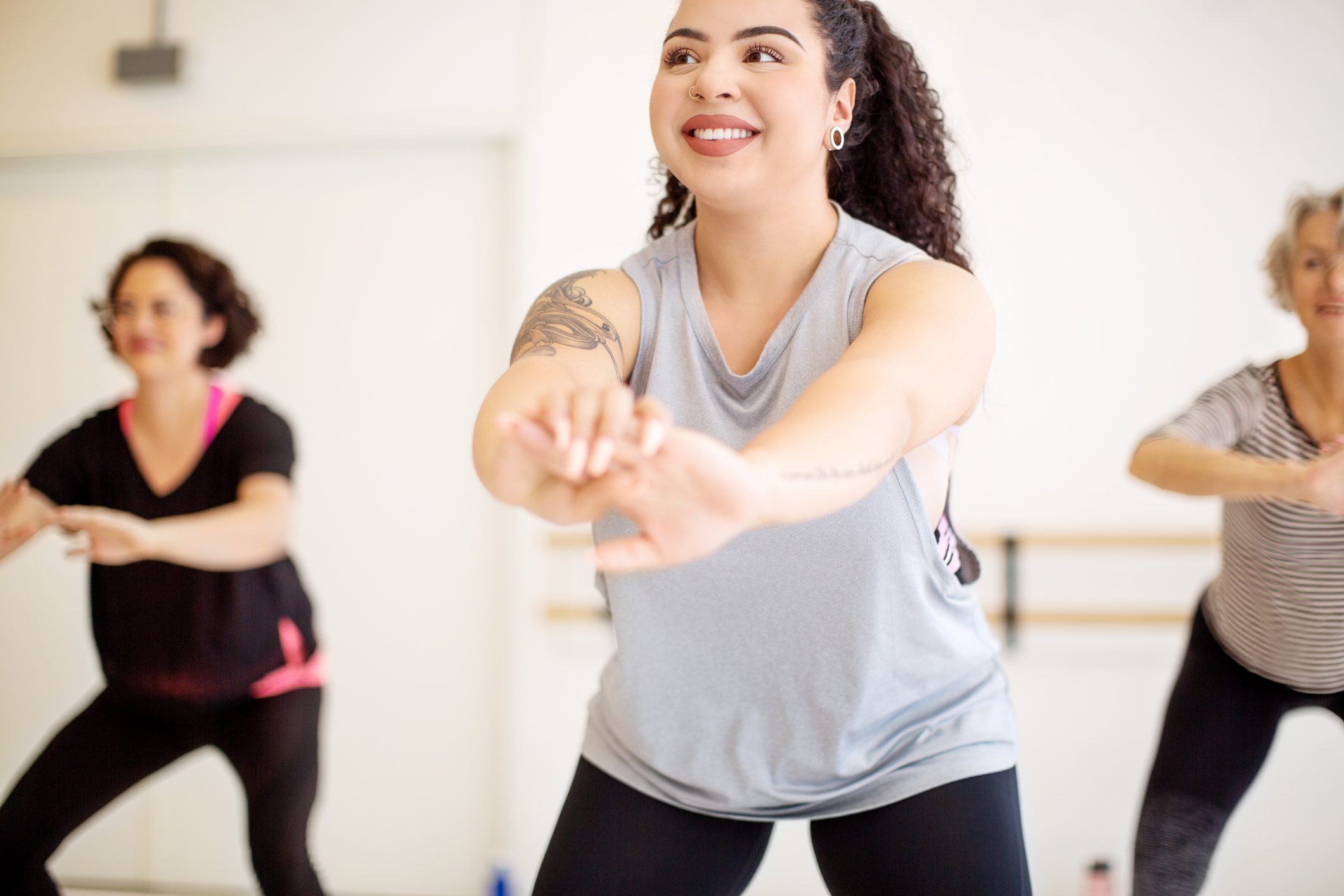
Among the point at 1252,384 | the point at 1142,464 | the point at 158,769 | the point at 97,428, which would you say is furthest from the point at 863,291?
the point at 97,428

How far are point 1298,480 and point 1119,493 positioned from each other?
1.36 m

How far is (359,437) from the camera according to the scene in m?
3.39

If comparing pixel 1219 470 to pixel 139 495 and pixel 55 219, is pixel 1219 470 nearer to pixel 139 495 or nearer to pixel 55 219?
pixel 139 495

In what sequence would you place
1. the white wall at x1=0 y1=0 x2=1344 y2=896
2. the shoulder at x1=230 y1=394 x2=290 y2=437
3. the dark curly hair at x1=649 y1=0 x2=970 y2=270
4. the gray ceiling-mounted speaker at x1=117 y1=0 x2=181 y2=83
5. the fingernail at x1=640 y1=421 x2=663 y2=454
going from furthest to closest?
the gray ceiling-mounted speaker at x1=117 y1=0 x2=181 y2=83 < the white wall at x1=0 y1=0 x2=1344 y2=896 < the shoulder at x1=230 y1=394 x2=290 y2=437 < the dark curly hair at x1=649 y1=0 x2=970 y2=270 < the fingernail at x1=640 y1=421 x2=663 y2=454

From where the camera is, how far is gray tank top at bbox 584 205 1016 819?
3.64 ft

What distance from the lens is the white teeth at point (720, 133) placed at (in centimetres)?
108

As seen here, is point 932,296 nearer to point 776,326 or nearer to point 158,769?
point 776,326

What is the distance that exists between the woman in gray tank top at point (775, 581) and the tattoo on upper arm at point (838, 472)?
0.66 feet

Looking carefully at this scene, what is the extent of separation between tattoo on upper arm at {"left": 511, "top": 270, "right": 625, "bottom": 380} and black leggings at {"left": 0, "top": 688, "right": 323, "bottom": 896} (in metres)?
1.33

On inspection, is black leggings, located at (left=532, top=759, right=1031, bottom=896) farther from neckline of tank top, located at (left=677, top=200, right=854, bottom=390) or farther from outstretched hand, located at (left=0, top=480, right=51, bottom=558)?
outstretched hand, located at (left=0, top=480, right=51, bottom=558)

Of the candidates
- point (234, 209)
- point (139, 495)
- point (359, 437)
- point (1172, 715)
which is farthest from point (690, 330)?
point (234, 209)

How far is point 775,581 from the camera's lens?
1.13 meters

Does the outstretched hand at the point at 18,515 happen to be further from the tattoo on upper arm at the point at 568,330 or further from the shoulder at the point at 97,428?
the tattoo on upper arm at the point at 568,330

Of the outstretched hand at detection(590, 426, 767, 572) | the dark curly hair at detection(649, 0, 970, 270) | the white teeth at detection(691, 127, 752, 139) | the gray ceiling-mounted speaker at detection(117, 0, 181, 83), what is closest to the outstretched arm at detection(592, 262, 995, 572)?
the outstretched hand at detection(590, 426, 767, 572)
